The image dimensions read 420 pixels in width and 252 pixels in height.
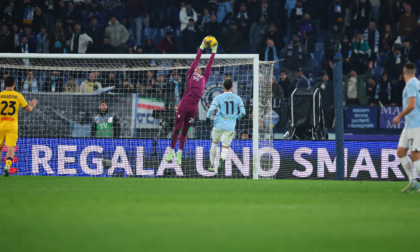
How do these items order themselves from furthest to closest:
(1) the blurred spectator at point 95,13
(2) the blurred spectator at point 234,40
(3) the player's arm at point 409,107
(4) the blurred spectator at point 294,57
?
(1) the blurred spectator at point 95,13, (2) the blurred spectator at point 234,40, (4) the blurred spectator at point 294,57, (3) the player's arm at point 409,107

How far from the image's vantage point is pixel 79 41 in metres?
23.8

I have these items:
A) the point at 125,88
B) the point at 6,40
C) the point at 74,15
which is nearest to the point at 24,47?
the point at 6,40

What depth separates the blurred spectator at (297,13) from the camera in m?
24.7

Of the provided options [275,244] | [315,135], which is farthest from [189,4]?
[275,244]

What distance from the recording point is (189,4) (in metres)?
24.9

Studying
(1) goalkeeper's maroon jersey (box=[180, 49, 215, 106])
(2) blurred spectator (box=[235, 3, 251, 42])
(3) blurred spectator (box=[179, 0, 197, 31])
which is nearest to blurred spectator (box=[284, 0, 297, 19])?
(2) blurred spectator (box=[235, 3, 251, 42])

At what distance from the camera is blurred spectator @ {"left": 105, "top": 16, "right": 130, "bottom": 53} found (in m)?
24.4

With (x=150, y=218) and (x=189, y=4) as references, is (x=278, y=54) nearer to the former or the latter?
(x=189, y=4)

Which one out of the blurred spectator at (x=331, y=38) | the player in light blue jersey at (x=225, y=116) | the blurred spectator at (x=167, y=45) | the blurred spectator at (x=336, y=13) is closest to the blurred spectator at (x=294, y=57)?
the blurred spectator at (x=331, y=38)

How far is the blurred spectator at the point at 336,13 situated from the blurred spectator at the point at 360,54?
1.16 metres

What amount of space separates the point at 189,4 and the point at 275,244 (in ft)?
65.8

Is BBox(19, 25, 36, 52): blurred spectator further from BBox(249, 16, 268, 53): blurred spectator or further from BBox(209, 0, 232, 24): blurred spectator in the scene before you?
BBox(249, 16, 268, 53): blurred spectator

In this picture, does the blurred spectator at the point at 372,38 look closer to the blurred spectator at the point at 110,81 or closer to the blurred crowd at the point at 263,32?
the blurred crowd at the point at 263,32

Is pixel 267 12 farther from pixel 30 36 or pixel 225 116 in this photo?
pixel 225 116
